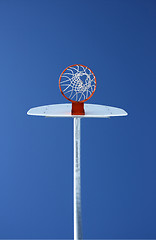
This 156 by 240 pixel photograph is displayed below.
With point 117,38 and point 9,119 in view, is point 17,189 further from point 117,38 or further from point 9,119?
Answer: point 117,38

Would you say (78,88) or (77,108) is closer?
(77,108)

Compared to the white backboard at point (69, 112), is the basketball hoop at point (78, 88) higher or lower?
higher

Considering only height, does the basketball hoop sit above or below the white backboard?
above

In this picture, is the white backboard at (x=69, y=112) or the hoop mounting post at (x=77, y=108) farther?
the hoop mounting post at (x=77, y=108)

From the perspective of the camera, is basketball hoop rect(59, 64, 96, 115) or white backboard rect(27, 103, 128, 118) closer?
white backboard rect(27, 103, 128, 118)

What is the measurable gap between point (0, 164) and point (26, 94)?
68 centimetres

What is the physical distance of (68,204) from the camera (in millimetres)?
3285

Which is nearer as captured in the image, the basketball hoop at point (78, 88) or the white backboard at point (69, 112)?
the white backboard at point (69, 112)

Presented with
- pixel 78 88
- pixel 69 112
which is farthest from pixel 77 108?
pixel 78 88

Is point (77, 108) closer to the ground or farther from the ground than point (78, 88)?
closer to the ground

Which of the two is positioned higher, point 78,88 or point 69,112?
point 78,88

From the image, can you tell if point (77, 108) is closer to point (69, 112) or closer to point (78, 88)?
point (69, 112)

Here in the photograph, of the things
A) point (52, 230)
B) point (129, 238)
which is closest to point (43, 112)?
point (52, 230)

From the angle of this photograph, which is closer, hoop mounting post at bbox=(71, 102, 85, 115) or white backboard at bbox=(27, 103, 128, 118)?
white backboard at bbox=(27, 103, 128, 118)
